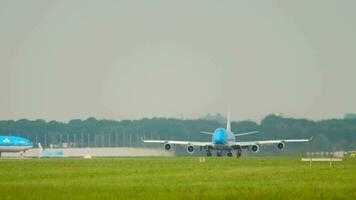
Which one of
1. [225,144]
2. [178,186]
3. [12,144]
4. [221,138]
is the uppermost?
[221,138]

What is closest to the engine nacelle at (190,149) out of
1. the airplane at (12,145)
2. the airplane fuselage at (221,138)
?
the airplane fuselage at (221,138)

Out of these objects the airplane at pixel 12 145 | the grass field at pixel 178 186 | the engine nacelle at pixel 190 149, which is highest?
the airplane at pixel 12 145

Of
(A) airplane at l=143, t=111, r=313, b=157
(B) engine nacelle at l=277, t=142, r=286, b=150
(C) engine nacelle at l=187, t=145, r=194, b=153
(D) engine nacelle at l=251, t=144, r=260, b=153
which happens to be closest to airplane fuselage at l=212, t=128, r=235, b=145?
(A) airplane at l=143, t=111, r=313, b=157

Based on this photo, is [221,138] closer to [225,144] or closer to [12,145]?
[225,144]

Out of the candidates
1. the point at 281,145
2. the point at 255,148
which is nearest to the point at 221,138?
the point at 255,148

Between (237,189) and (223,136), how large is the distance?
7989 centimetres

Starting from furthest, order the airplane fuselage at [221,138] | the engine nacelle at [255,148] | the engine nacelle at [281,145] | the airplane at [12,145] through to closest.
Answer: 1. the airplane at [12,145]
2. the engine nacelle at [255,148]
3. the engine nacelle at [281,145]
4. the airplane fuselage at [221,138]

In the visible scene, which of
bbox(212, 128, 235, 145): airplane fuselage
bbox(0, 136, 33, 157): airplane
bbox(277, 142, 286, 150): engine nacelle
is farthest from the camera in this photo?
bbox(0, 136, 33, 157): airplane

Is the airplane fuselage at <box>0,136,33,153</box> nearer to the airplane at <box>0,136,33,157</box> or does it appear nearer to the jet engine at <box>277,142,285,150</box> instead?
the airplane at <box>0,136,33,157</box>

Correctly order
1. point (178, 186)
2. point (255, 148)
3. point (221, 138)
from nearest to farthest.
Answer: point (178, 186), point (221, 138), point (255, 148)

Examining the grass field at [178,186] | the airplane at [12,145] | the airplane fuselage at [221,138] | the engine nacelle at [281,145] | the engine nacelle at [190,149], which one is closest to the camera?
the grass field at [178,186]

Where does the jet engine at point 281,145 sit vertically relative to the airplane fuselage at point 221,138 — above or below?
below

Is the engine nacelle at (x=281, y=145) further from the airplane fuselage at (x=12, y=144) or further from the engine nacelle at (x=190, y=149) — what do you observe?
the airplane fuselage at (x=12, y=144)

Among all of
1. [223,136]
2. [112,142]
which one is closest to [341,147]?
[223,136]
